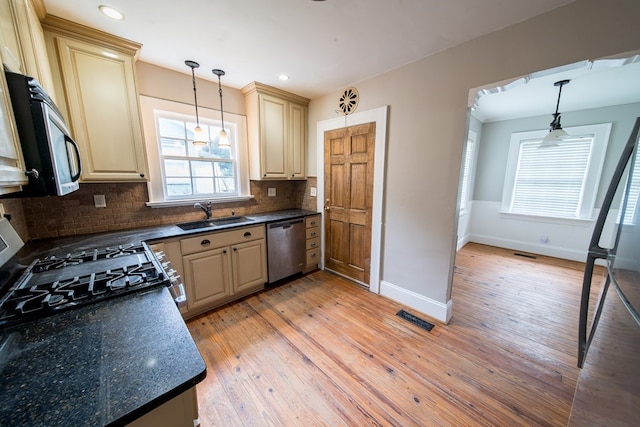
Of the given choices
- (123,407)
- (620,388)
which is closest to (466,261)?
(620,388)

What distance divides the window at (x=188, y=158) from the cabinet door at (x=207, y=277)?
0.75 m

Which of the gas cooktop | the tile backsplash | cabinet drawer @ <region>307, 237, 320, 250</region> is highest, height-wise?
the tile backsplash

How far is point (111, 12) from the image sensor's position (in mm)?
1552

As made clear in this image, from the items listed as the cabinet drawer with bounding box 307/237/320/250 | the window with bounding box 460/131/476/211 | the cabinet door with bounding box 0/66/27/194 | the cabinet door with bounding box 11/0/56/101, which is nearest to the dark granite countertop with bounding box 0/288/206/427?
the cabinet door with bounding box 0/66/27/194

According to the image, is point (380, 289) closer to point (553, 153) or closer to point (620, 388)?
point (620, 388)

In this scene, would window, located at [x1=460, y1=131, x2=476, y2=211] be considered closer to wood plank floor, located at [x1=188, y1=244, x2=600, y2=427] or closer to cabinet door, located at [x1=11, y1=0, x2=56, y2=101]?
wood plank floor, located at [x1=188, y1=244, x2=600, y2=427]

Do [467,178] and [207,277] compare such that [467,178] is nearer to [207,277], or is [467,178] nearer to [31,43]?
[207,277]

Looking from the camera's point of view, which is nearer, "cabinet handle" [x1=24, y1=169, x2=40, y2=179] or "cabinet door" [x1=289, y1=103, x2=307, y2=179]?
"cabinet handle" [x1=24, y1=169, x2=40, y2=179]

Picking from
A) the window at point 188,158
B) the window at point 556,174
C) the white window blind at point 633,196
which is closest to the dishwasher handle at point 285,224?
the window at point 188,158

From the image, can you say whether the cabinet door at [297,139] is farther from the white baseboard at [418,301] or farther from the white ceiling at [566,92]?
the white ceiling at [566,92]

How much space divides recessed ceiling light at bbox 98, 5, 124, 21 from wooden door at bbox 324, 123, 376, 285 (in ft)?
6.93

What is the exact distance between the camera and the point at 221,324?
7.24ft

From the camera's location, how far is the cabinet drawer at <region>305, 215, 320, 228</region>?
3.16m

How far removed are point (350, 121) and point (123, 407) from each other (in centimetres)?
286
